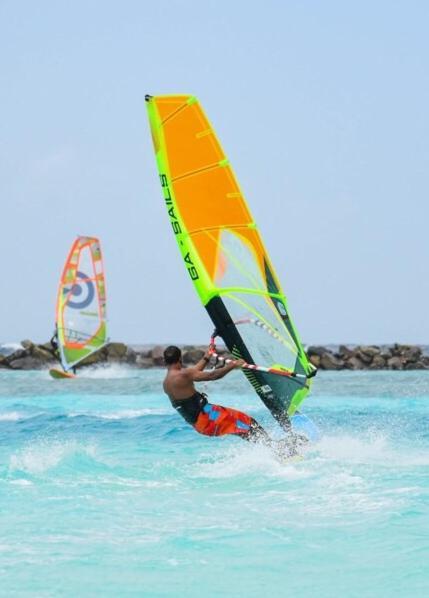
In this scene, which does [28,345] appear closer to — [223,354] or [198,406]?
[223,354]

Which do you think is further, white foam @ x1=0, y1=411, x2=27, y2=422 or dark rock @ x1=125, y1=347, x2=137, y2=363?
dark rock @ x1=125, y1=347, x2=137, y2=363

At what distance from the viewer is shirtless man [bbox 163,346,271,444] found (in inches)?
328

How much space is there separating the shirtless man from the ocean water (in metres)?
0.49

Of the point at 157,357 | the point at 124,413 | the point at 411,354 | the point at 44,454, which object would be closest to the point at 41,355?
the point at 157,357

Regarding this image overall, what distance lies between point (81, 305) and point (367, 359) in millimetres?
15463

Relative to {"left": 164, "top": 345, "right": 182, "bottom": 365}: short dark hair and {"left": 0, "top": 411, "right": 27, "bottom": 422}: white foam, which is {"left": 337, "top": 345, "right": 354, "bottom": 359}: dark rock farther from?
{"left": 164, "top": 345, "right": 182, "bottom": 365}: short dark hair

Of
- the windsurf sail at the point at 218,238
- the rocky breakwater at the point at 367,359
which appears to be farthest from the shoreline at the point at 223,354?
the windsurf sail at the point at 218,238

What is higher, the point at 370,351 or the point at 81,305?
the point at 81,305

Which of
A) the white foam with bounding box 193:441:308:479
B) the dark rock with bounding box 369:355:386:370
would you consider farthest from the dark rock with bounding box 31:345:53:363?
the white foam with bounding box 193:441:308:479

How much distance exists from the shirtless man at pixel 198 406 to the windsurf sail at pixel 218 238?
747 millimetres

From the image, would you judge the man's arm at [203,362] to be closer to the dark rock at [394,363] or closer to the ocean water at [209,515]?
the ocean water at [209,515]

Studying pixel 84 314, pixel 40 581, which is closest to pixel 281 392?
pixel 40 581

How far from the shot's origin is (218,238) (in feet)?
30.2

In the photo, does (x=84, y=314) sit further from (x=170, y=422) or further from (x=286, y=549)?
(x=286, y=549)
